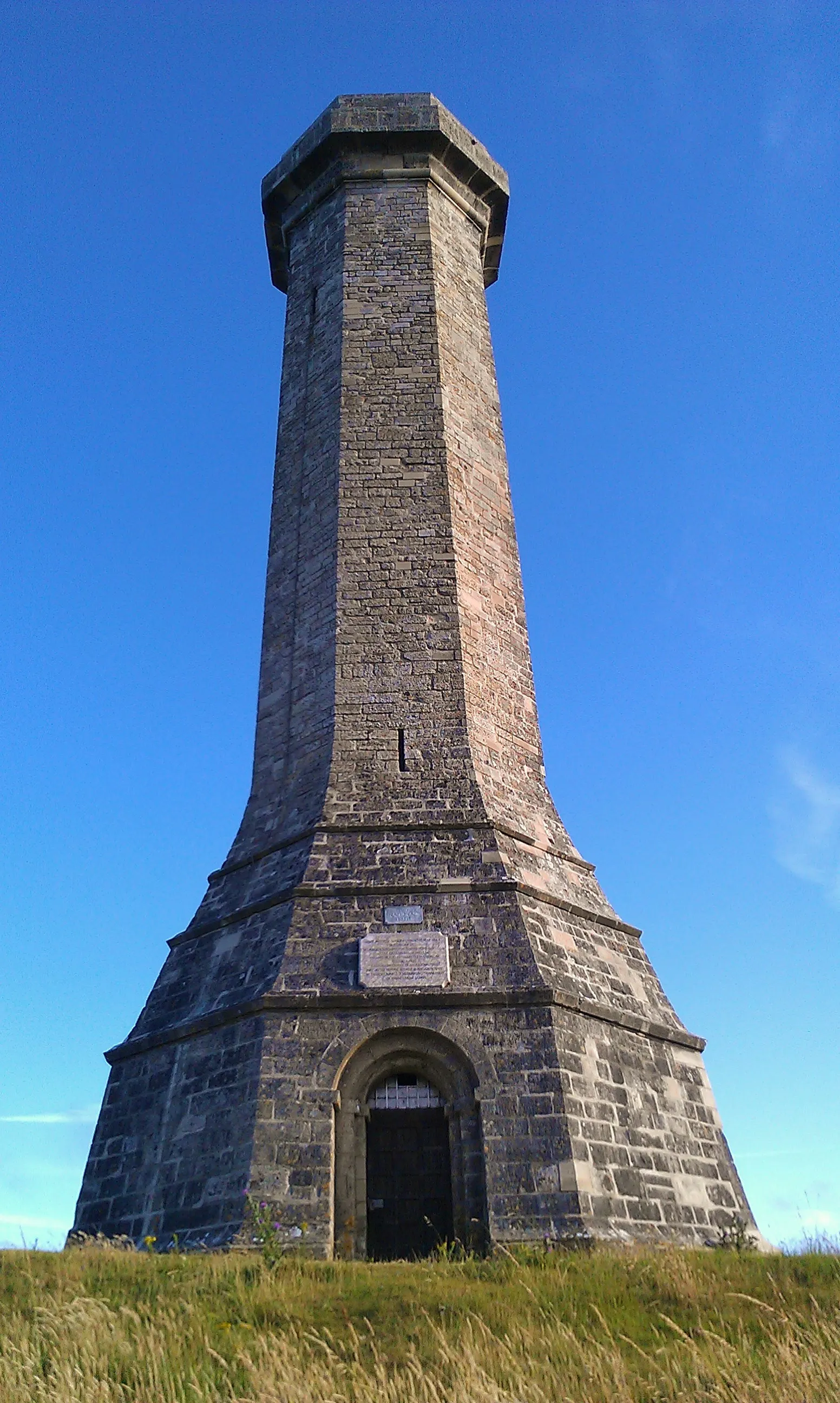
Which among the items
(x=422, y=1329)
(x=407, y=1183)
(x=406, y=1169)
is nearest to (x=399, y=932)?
(x=406, y=1169)

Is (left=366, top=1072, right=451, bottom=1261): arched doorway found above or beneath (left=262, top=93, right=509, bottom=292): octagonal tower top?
beneath

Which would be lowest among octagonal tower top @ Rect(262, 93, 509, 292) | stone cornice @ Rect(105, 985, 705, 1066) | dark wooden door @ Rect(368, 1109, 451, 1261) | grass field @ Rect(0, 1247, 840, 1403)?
grass field @ Rect(0, 1247, 840, 1403)

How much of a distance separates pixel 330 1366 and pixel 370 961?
4600 mm

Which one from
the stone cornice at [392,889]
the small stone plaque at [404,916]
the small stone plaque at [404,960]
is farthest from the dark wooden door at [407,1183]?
the stone cornice at [392,889]

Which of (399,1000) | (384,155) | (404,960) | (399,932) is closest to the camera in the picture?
(399,1000)

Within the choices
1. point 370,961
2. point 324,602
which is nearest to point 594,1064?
point 370,961

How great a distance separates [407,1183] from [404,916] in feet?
7.39

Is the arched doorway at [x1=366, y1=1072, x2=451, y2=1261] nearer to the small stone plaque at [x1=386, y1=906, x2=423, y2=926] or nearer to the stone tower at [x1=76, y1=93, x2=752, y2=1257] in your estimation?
the stone tower at [x1=76, y1=93, x2=752, y2=1257]

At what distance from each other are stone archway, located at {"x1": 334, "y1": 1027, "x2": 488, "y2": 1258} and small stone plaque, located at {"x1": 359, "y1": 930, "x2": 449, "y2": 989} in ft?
1.39

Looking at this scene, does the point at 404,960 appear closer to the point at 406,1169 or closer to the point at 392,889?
the point at 392,889

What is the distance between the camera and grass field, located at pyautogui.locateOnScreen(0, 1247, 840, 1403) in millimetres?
5250

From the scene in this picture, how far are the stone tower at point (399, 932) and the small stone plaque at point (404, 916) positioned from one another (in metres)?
0.02

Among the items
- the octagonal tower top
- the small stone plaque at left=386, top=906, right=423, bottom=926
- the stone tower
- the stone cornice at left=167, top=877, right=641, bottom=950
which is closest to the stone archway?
the stone tower

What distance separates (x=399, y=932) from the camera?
10.3 m
